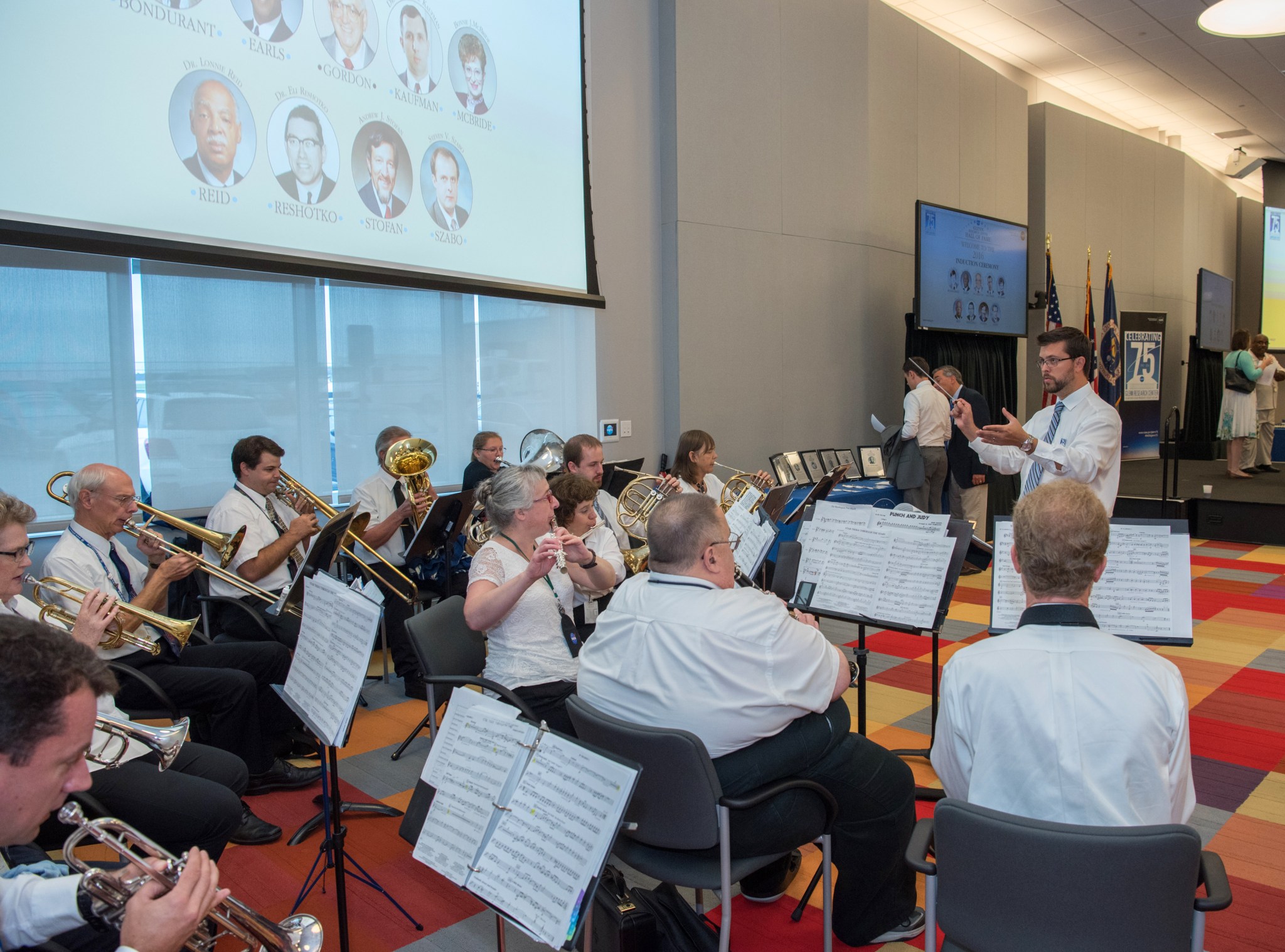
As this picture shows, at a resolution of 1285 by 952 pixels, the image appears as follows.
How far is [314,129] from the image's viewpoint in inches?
178

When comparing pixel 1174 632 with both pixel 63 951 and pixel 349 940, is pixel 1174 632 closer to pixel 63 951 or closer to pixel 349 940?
pixel 349 940

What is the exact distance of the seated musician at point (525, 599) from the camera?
8.86 ft

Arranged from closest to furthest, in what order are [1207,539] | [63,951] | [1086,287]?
[63,951]
[1207,539]
[1086,287]

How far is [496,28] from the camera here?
5.40 metres

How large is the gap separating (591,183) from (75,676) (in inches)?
213

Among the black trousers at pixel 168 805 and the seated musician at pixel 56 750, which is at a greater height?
the seated musician at pixel 56 750

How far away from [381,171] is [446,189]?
46 centimetres

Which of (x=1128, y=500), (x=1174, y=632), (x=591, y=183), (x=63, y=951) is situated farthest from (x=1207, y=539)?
(x=63, y=951)

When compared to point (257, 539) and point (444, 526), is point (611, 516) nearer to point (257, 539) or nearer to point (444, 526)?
point (444, 526)

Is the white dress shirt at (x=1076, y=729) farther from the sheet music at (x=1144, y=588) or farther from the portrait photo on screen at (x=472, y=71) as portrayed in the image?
the portrait photo on screen at (x=472, y=71)

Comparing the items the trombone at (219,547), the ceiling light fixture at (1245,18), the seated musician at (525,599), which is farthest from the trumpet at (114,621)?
the ceiling light fixture at (1245,18)

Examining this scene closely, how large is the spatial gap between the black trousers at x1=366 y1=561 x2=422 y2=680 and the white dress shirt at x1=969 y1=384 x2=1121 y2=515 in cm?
305

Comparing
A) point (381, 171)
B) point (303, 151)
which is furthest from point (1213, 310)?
point (303, 151)

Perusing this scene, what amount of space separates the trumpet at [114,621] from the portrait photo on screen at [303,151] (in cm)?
237
